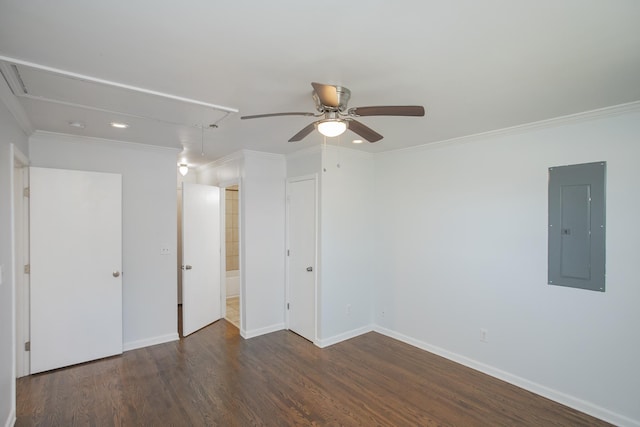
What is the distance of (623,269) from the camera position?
100 inches

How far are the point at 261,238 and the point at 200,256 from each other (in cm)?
95

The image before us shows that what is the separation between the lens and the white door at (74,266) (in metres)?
3.29

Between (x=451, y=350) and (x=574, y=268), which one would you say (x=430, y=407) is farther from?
(x=574, y=268)

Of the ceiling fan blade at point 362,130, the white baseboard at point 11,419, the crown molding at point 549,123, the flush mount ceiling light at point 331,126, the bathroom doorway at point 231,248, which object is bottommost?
the white baseboard at point 11,419

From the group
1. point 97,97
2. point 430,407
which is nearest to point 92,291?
point 97,97

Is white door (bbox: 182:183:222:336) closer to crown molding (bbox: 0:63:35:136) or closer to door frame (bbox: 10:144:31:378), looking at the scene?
door frame (bbox: 10:144:31:378)

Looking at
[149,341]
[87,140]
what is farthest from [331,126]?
[149,341]

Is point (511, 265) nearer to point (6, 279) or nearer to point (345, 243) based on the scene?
point (345, 243)

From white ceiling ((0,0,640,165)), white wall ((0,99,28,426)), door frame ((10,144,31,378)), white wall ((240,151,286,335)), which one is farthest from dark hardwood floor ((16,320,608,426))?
white ceiling ((0,0,640,165))

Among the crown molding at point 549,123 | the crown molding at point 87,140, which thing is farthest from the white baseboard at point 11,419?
the crown molding at point 549,123

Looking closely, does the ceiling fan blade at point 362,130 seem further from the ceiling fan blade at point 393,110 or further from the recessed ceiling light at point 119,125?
the recessed ceiling light at point 119,125

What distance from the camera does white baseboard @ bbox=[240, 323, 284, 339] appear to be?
13.8 ft

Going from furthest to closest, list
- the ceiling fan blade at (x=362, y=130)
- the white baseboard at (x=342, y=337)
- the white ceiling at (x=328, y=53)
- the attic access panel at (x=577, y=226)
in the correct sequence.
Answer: the white baseboard at (x=342, y=337)
the attic access panel at (x=577, y=226)
the ceiling fan blade at (x=362, y=130)
the white ceiling at (x=328, y=53)

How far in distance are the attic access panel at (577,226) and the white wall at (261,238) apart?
10.2 ft
